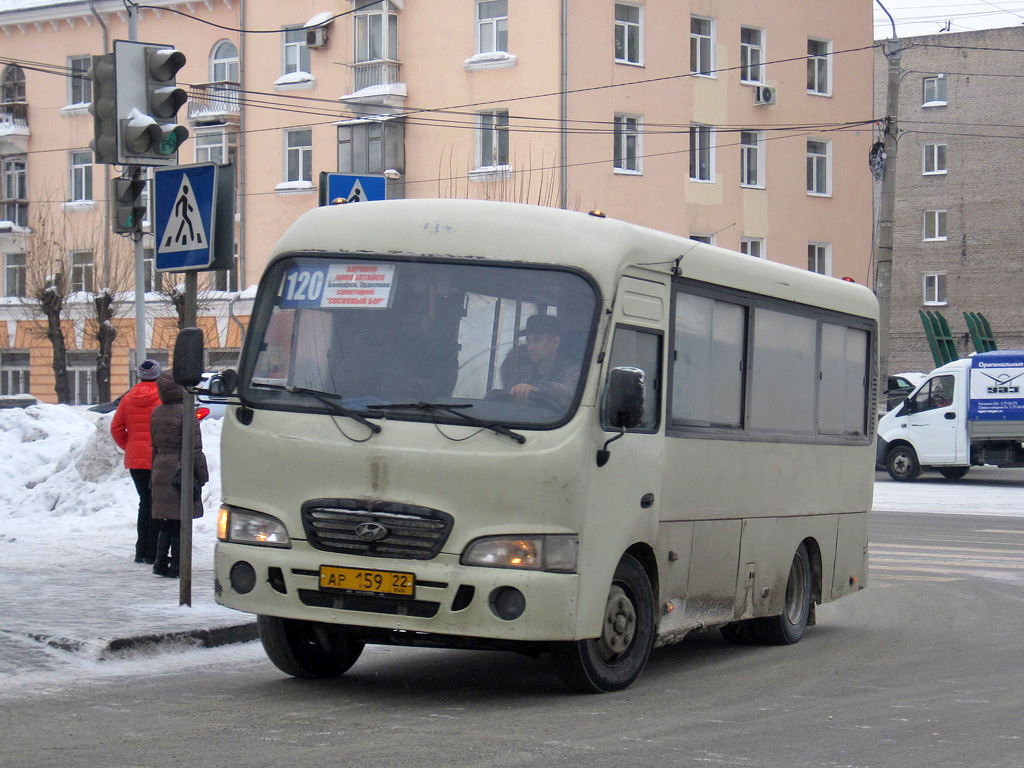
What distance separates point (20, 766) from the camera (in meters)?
6.13

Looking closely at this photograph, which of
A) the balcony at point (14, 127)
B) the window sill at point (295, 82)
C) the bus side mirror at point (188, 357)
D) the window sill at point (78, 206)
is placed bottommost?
the bus side mirror at point (188, 357)

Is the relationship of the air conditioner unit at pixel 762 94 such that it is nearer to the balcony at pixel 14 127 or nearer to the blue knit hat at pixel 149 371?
the balcony at pixel 14 127

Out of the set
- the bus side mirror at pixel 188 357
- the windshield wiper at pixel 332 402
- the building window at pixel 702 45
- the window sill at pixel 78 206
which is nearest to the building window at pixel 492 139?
the building window at pixel 702 45

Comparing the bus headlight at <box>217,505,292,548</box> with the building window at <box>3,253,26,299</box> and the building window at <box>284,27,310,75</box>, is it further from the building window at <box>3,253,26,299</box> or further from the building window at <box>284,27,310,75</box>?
the building window at <box>3,253,26,299</box>

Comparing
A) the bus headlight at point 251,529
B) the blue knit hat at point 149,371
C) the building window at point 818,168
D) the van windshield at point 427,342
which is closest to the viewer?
the van windshield at point 427,342

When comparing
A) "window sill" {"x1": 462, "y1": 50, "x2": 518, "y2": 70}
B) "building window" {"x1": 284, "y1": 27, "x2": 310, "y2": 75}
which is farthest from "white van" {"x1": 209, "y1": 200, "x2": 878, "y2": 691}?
"building window" {"x1": 284, "y1": 27, "x2": 310, "y2": 75}

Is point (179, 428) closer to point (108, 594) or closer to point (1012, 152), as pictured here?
point (108, 594)

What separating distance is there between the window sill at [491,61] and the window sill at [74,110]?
15.1 meters

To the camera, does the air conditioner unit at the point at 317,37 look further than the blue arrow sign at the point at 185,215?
Yes

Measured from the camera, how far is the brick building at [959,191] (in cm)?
6450

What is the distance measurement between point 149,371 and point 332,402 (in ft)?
19.9

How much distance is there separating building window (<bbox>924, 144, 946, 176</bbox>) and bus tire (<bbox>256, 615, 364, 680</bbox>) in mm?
60909

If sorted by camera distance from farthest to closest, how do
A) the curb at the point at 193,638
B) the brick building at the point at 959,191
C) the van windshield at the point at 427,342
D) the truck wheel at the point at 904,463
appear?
the brick building at the point at 959,191 < the truck wheel at the point at 904,463 < the curb at the point at 193,638 < the van windshield at the point at 427,342

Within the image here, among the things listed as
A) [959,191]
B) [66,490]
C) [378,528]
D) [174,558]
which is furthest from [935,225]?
[378,528]
